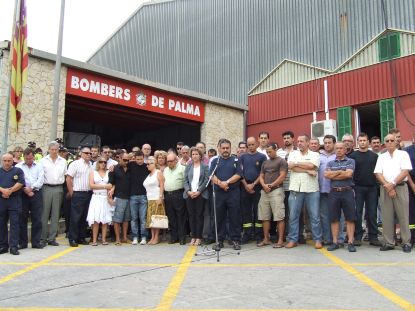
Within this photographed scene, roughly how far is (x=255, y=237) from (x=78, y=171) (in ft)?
11.8

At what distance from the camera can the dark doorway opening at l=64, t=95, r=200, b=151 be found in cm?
1742

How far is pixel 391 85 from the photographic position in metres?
14.7

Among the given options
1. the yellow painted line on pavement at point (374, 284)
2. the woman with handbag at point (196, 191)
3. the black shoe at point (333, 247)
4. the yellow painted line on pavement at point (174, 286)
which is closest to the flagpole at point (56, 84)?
the woman with handbag at point (196, 191)

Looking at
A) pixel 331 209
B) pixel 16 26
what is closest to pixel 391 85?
pixel 331 209

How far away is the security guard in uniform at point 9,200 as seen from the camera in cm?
655

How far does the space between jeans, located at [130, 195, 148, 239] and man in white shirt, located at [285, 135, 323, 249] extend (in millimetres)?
2722

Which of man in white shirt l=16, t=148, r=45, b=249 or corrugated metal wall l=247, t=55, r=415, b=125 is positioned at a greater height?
corrugated metal wall l=247, t=55, r=415, b=125

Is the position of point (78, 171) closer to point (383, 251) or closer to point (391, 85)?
point (383, 251)

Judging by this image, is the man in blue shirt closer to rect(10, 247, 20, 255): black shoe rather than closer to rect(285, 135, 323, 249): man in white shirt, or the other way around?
rect(285, 135, 323, 249): man in white shirt

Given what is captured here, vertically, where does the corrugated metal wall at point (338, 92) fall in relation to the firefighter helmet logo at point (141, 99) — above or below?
above

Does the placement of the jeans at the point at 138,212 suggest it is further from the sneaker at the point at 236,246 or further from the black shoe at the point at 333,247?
the black shoe at the point at 333,247

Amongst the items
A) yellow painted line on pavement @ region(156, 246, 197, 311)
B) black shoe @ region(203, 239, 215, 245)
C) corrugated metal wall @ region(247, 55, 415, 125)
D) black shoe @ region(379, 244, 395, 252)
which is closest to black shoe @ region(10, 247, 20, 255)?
yellow painted line on pavement @ region(156, 246, 197, 311)

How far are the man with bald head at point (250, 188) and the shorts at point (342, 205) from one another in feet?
4.35

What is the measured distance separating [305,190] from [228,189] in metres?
1.32
